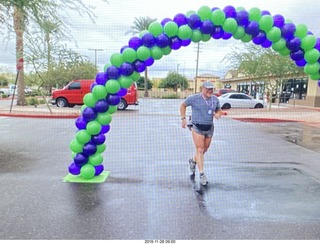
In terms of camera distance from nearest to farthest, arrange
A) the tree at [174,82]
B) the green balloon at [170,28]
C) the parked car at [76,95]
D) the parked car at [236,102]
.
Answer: the green balloon at [170,28]
the parked car at [76,95]
the parked car at [236,102]
the tree at [174,82]

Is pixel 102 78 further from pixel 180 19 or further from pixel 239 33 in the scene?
pixel 239 33

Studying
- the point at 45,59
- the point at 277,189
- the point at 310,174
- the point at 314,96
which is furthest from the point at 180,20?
the point at 314,96

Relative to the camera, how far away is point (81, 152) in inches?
218

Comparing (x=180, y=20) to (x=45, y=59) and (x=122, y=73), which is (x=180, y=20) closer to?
(x=122, y=73)

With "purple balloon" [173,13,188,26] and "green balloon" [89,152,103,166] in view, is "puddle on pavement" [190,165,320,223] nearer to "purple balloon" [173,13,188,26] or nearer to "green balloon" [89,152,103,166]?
"green balloon" [89,152,103,166]

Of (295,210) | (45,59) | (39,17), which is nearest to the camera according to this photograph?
(295,210)

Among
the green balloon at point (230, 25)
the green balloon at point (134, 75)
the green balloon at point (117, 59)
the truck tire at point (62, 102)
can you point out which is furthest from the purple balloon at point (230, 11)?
the truck tire at point (62, 102)

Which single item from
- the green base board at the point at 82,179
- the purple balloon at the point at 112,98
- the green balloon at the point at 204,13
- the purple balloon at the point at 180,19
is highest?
the green balloon at the point at 204,13

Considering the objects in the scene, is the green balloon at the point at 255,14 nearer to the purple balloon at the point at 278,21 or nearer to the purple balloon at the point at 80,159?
the purple balloon at the point at 278,21

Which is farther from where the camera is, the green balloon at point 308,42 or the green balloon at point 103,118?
the green balloon at point 103,118

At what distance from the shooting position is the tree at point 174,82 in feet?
172

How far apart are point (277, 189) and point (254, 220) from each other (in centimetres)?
140

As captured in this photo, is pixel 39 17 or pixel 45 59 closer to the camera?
pixel 39 17

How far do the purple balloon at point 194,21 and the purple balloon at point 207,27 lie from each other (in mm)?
74
